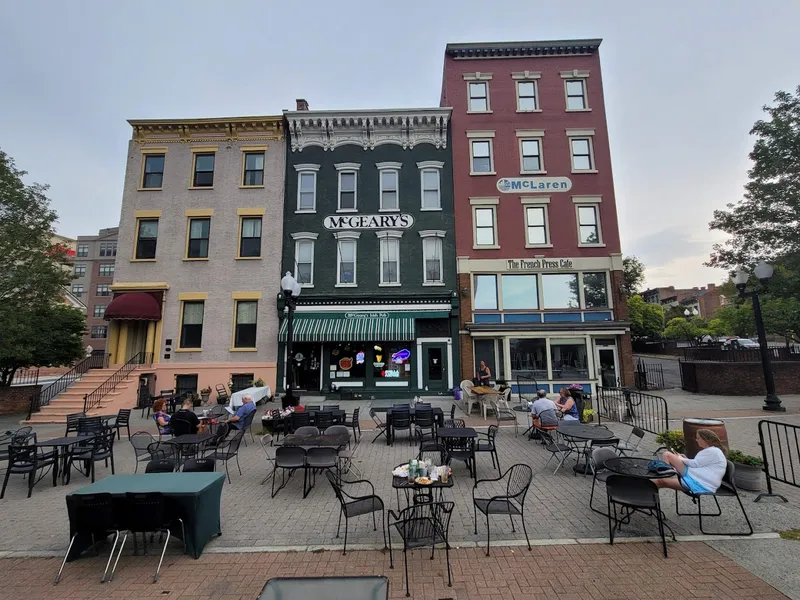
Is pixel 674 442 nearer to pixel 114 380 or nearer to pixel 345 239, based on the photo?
pixel 345 239

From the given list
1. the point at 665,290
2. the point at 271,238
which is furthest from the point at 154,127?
the point at 665,290

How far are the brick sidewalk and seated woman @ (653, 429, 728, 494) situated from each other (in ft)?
2.57

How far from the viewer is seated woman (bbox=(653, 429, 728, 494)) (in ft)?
18.2

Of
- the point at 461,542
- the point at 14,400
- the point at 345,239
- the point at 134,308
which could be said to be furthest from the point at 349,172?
the point at 14,400

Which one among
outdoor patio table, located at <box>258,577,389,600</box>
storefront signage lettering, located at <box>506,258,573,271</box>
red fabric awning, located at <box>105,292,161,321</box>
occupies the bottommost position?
outdoor patio table, located at <box>258,577,389,600</box>

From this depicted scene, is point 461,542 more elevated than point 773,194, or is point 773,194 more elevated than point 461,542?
point 773,194

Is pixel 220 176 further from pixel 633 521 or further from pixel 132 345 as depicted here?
pixel 633 521

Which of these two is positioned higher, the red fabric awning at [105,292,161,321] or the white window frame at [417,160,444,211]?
the white window frame at [417,160,444,211]

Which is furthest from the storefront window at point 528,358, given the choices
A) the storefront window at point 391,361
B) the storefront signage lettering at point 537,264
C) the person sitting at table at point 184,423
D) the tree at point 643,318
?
the tree at point 643,318

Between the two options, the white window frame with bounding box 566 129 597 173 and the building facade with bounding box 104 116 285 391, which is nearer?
the building facade with bounding box 104 116 285 391

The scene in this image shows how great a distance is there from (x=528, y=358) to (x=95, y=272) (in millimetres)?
75363

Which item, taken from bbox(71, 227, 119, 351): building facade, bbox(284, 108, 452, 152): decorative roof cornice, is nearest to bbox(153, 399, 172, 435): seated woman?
bbox(284, 108, 452, 152): decorative roof cornice

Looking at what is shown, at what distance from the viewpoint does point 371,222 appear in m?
20.3

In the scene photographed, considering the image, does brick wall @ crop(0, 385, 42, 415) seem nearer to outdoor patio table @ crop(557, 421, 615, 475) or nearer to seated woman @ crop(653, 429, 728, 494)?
outdoor patio table @ crop(557, 421, 615, 475)
